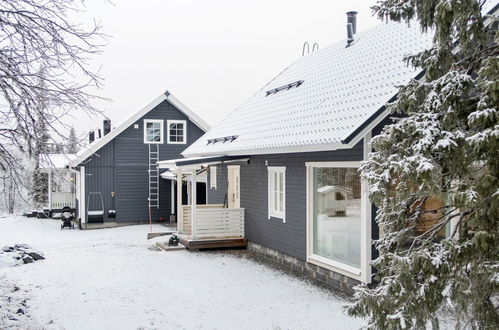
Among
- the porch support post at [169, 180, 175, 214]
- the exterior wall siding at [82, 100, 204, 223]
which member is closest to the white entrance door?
the porch support post at [169, 180, 175, 214]

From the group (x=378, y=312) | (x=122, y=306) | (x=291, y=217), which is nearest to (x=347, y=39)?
(x=291, y=217)

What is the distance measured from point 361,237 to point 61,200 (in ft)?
70.6

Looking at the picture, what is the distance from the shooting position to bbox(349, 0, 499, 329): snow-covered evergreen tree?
144 inches

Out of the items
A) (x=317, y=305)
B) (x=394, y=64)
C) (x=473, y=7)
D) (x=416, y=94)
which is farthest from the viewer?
(x=394, y=64)

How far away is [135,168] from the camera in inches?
875

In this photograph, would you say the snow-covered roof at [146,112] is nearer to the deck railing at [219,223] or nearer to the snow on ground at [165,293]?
the snow on ground at [165,293]

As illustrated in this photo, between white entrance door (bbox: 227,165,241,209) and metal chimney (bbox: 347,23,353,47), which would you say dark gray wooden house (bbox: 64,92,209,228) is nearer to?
white entrance door (bbox: 227,165,241,209)

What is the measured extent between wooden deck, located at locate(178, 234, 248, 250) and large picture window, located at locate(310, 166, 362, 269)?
13.3 ft

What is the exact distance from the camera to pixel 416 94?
4.30 metres

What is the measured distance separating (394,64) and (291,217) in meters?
4.09

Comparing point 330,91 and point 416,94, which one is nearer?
point 416,94

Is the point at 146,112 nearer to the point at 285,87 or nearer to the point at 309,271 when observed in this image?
the point at 285,87

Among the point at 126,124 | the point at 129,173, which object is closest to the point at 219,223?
the point at 129,173

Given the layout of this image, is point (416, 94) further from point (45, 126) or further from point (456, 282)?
point (45, 126)
